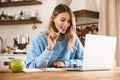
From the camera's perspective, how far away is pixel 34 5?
5.00 m

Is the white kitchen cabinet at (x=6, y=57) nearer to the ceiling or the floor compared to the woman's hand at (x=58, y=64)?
nearer to the floor

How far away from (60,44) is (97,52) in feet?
2.24

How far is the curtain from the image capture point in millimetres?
4355

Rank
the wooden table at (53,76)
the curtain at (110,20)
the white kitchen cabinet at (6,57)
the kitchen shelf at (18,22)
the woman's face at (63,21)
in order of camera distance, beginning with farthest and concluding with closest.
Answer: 1. the kitchen shelf at (18,22)
2. the white kitchen cabinet at (6,57)
3. the curtain at (110,20)
4. the woman's face at (63,21)
5. the wooden table at (53,76)

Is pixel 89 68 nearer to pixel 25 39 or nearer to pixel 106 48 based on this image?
pixel 106 48

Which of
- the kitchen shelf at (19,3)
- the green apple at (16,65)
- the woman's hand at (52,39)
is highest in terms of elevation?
the kitchen shelf at (19,3)

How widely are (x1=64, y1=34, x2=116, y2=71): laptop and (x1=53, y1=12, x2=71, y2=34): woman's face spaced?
668 mm

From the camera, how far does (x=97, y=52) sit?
74.9 inches

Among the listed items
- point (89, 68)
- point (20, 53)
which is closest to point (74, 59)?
point (89, 68)

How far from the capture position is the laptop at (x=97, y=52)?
1856 mm

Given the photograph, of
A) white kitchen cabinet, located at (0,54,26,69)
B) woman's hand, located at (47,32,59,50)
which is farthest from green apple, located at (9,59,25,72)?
white kitchen cabinet, located at (0,54,26,69)

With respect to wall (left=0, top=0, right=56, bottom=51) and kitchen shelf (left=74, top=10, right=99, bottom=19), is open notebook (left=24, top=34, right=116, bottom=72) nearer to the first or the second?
kitchen shelf (left=74, top=10, right=99, bottom=19)

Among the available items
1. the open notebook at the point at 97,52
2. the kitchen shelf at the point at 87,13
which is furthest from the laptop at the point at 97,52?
the kitchen shelf at the point at 87,13

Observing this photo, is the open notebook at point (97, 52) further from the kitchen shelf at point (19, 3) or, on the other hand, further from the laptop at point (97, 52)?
the kitchen shelf at point (19, 3)
